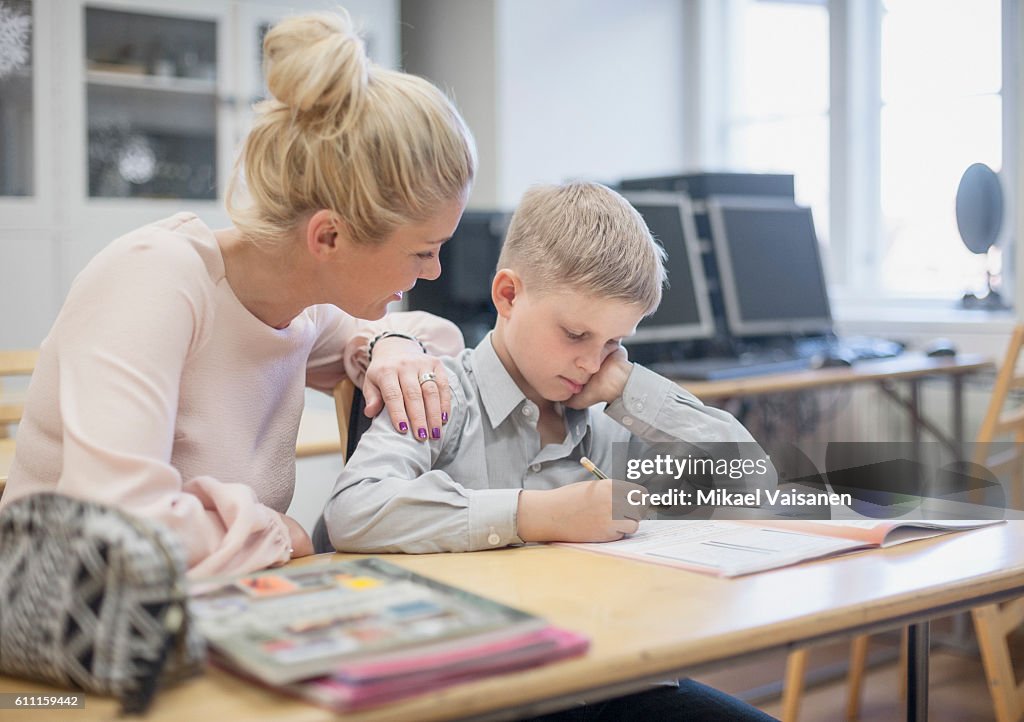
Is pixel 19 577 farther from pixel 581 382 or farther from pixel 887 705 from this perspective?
pixel 887 705

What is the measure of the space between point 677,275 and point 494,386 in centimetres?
171

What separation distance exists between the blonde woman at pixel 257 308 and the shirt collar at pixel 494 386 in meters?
0.07

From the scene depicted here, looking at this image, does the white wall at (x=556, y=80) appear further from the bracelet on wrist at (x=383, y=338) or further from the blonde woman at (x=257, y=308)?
A: the blonde woman at (x=257, y=308)

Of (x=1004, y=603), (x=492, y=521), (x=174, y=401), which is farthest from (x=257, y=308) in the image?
(x=1004, y=603)

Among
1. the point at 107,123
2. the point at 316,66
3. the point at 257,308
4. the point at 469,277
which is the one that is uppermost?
the point at 107,123

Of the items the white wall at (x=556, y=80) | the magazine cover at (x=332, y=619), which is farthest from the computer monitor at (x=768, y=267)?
the magazine cover at (x=332, y=619)

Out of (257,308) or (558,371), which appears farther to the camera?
(558,371)

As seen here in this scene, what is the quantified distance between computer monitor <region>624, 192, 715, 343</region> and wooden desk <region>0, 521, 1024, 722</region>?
174cm

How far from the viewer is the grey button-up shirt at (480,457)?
3.52ft

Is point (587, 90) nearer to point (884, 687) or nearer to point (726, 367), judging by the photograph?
point (726, 367)

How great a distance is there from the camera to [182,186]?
397cm

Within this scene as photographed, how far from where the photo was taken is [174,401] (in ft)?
3.18

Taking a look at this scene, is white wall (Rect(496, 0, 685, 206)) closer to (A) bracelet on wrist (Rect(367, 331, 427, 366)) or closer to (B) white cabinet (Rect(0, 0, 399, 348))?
(B) white cabinet (Rect(0, 0, 399, 348))

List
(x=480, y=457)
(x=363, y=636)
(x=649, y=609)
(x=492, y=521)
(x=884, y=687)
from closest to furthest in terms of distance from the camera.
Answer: (x=363, y=636) → (x=649, y=609) → (x=492, y=521) → (x=480, y=457) → (x=884, y=687)
